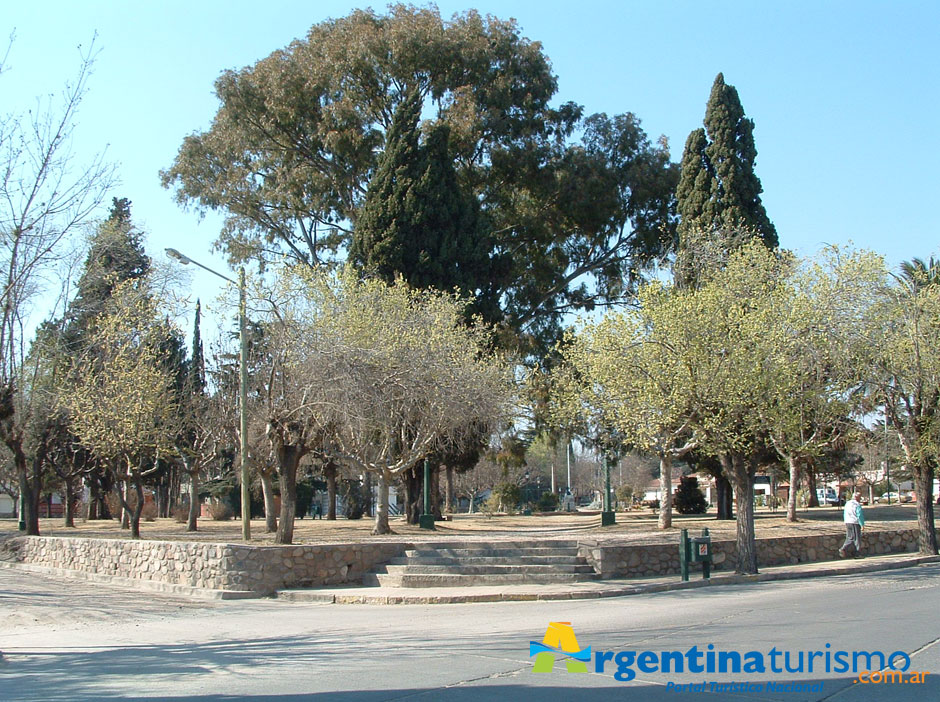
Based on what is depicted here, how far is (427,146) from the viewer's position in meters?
33.9

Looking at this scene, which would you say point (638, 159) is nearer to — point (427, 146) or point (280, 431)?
Answer: point (427, 146)

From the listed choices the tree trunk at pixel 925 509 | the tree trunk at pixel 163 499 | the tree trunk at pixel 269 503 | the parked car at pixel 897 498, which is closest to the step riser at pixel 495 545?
the tree trunk at pixel 269 503

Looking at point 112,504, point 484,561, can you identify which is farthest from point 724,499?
point 112,504

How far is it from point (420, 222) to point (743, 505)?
675 inches

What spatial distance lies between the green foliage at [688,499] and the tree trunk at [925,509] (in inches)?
751

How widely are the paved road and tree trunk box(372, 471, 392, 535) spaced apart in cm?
952

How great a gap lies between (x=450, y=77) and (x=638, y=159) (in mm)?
8834

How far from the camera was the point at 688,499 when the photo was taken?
4375cm

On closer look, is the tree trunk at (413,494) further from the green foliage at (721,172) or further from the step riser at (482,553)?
the green foliage at (721,172)

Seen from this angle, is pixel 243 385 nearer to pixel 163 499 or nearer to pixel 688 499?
pixel 688 499

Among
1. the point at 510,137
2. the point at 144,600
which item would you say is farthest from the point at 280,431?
the point at 510,137

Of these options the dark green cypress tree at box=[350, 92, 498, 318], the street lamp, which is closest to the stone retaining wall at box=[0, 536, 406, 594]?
the street lamp

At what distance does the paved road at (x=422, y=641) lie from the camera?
8242 mm

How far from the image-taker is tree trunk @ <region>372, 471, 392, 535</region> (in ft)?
87.2
